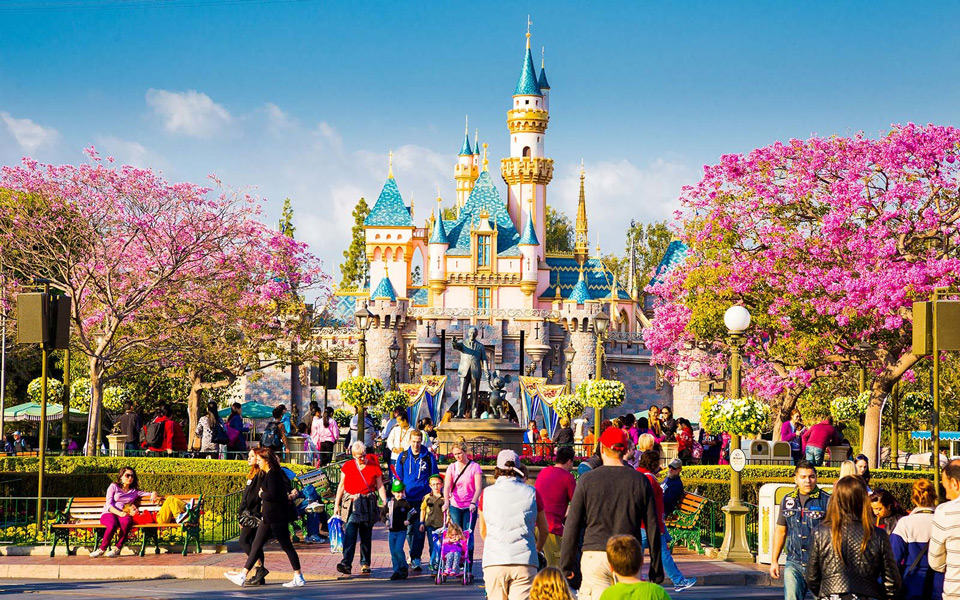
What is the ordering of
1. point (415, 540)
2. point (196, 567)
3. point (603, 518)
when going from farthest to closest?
1. point (415, 540)
2. point (196, 567)
3. point (603, 518)

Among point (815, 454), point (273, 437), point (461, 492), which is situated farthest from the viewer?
point (273, 437)

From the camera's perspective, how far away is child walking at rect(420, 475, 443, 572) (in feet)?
45.3

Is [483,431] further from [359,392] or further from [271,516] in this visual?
[271,516]

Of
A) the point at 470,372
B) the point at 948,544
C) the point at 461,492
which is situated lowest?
the point at 461,492

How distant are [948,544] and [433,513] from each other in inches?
259

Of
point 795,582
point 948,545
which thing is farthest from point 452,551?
point 948,545

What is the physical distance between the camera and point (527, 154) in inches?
2970

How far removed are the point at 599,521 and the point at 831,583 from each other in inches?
65.3

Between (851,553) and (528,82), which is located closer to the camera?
(851,553)

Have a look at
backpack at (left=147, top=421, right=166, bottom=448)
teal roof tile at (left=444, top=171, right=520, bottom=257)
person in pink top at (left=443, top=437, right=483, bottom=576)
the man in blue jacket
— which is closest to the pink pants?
the man in blue jacket

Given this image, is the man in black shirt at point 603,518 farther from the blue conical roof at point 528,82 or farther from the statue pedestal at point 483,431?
the blue conical roof at point 528,82

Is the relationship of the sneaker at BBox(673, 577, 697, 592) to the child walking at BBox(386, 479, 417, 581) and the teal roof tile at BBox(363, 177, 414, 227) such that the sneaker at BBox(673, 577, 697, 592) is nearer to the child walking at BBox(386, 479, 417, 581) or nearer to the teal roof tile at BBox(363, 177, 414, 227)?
the child walking at BBox(386, 479, 417, 581)

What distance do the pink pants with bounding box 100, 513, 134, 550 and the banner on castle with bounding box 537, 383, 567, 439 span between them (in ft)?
129

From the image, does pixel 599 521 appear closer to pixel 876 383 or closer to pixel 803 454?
pixel 803 454
